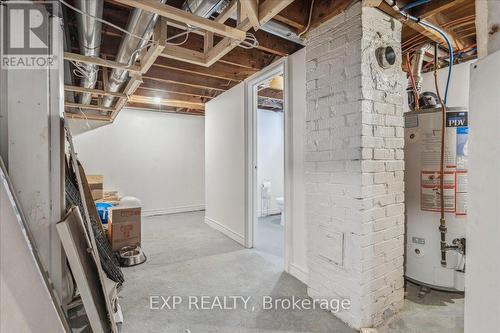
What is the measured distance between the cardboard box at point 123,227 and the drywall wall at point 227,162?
4.13ft

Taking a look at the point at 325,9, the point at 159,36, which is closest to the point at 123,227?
the point at 159,36

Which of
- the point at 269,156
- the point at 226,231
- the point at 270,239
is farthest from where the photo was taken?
the point at 269,156

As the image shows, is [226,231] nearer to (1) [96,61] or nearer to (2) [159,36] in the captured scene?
(1) [96,61]

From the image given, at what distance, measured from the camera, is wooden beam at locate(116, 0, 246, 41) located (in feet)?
4.00

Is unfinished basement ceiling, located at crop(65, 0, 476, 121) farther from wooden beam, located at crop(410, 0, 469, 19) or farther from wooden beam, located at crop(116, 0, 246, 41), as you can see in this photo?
wooden beam, located at crop(116, 0, 246, 41)

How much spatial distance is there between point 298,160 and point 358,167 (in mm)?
786

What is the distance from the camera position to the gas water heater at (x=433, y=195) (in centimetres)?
193

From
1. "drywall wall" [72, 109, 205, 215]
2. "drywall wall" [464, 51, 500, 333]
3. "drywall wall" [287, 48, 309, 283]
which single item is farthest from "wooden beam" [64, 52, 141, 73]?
"drywall wall" [72, 109, 205, 215]

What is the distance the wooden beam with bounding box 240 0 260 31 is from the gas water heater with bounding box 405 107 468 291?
5.06 ft

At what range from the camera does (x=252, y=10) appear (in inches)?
54.6

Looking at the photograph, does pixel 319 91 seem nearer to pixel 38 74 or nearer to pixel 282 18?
pixel 282 18

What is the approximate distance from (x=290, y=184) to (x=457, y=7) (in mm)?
1905

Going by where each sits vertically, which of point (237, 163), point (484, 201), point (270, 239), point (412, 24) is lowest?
point (270, 239)

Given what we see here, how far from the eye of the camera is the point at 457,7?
1.86 metres
